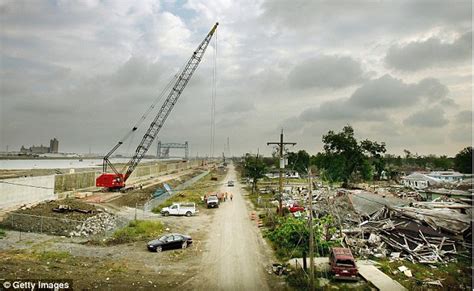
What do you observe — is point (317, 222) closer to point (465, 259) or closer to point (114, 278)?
point (465, 259)

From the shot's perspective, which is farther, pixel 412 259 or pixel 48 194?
pixel 48 194

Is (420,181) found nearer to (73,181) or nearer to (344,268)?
(344,268)

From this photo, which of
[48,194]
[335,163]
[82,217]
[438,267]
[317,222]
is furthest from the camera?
[335,163]

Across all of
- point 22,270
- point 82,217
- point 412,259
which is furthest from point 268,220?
point 22,270

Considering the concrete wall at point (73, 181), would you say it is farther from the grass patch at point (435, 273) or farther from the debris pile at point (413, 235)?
the grass patch at point (435, 273)

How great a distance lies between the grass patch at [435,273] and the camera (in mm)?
15289

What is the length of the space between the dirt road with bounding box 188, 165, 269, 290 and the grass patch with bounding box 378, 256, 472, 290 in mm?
7026

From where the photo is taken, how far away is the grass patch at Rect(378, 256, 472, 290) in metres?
15.3

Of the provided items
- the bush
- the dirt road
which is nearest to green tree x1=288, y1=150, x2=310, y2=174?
the dirt road

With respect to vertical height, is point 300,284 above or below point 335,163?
below

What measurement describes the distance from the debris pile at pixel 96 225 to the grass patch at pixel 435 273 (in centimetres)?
2145

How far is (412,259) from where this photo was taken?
62.5 feet

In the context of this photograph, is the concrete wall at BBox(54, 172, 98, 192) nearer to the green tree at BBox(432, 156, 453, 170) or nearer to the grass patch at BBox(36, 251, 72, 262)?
the grass patch at BBox(36, 251, 72, 262)

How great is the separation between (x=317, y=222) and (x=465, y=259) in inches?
357
